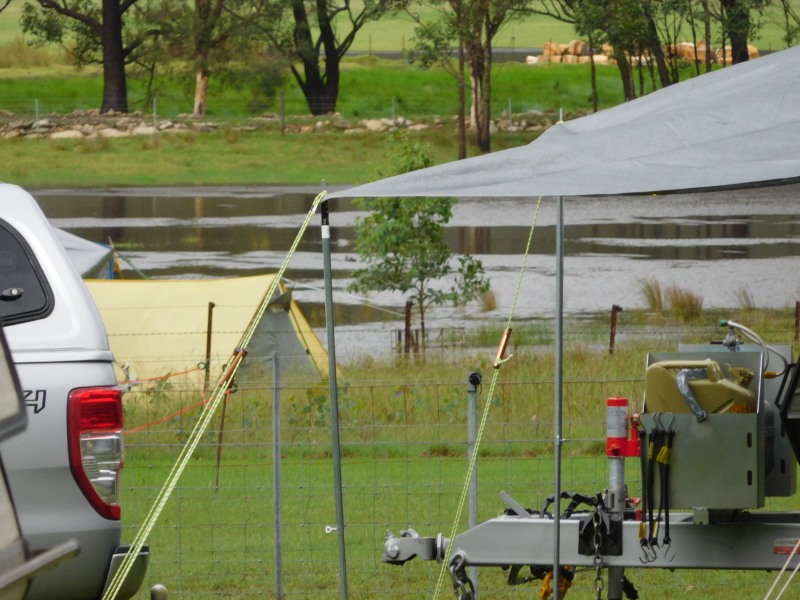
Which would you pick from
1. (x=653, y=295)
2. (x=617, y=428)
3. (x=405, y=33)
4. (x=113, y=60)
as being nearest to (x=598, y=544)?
(x=617, y=428)

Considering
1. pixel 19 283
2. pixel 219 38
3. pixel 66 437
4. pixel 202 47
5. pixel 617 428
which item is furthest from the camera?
pixel 219 38

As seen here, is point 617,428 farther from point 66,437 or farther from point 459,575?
point 66,437

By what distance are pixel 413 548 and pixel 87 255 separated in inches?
403

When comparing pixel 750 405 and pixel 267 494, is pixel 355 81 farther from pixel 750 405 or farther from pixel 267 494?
pixel 750 405

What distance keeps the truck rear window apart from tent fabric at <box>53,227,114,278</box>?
33.4 ft

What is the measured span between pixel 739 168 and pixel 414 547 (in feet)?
7.95

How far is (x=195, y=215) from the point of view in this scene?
99.6ft

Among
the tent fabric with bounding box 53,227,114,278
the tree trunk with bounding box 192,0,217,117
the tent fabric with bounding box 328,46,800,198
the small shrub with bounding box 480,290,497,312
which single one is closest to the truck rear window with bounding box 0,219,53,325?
the tent fabric with bounding box 328,46,800,198

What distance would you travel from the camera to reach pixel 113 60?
4372 cm

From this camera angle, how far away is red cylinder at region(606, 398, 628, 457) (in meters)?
6.18

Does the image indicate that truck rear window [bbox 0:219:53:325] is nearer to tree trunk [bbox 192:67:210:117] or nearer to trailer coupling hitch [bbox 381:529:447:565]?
trailer coupling hitch [bbox 381:529:447:565]

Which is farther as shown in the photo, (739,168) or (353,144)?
(353,144)

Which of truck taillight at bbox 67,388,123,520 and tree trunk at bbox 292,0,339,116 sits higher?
tree trunk at bbox 292,0,339,116

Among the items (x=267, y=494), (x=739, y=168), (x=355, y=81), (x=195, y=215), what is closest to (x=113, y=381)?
(x=739, y=168)
